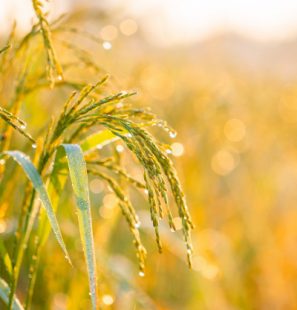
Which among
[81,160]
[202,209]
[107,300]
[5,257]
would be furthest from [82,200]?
[202,209]

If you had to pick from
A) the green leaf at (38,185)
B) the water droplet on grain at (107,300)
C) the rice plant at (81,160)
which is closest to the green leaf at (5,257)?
the rice plant at (81,160)

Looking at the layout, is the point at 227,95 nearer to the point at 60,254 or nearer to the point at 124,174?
the point at 60,254

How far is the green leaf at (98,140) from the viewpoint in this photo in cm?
137

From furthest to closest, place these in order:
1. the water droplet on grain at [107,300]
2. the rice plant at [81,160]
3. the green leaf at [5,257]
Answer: the water droplet on grain at [107,300], the green leaf at [5,257], the rice plant at [81,160]

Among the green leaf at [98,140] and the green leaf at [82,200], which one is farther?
the green leaf at [98,140]

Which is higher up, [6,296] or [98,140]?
[98,140]

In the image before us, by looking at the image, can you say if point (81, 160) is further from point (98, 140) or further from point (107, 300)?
point (107, 300)

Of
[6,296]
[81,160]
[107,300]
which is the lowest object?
[6,296]

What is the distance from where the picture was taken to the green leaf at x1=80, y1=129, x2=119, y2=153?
1374 millimetres

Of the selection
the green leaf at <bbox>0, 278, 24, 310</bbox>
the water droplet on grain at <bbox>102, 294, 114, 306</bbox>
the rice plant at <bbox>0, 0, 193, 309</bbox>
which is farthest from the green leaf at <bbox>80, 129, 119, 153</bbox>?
the water droplet on grain at <bbox>102, 294, 114, 306</bbox>

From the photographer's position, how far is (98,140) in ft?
4.55

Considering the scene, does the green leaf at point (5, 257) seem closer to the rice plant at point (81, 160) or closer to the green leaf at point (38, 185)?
the rice plant at point (81, 160)

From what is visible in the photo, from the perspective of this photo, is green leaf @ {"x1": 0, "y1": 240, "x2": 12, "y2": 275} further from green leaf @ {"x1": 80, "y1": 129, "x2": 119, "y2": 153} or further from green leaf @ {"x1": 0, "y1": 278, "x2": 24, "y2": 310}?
green leaf @ {"x1": 80, "y1": 129, "x2": 119, "y2": 153}

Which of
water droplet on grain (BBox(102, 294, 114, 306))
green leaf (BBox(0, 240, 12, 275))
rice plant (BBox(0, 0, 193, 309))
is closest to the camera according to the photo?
→ rice plant (BBox(0, 0, 193, 309))
